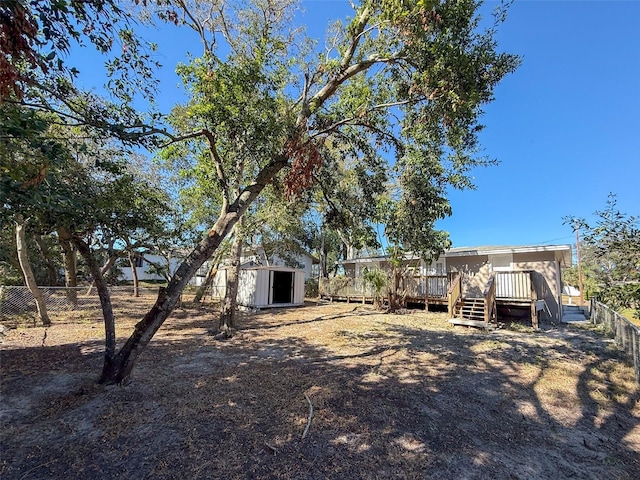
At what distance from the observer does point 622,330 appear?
710cm

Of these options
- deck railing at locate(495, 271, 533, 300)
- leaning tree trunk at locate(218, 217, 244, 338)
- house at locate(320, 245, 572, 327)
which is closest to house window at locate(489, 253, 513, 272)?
house at locate(320, 245, 572, 327)

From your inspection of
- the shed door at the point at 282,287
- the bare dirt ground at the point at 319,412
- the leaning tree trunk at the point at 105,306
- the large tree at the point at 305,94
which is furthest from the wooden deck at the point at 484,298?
the leaning tree trunk at the point at 105,306

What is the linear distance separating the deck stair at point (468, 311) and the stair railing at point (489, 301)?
1.19ft

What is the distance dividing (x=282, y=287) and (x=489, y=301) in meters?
9.92

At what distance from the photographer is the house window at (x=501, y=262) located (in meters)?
13.9

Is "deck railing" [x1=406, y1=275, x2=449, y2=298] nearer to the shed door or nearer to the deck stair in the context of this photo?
the deck stair

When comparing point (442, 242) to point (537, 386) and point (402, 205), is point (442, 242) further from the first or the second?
point (537, 386)

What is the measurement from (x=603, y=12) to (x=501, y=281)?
8872 millimetres

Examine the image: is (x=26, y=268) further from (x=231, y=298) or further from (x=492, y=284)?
(x=492, y=284)

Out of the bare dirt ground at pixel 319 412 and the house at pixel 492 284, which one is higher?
the house at pixel 492 284

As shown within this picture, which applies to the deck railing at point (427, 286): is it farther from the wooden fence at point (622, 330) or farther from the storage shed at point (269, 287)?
the storage shed at point (269, 287)

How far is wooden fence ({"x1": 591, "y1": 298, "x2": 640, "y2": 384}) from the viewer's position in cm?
544

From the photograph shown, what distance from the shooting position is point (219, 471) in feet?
8.62

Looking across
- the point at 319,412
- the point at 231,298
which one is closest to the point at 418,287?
the point at 231,298
